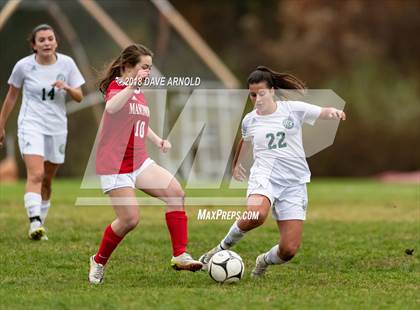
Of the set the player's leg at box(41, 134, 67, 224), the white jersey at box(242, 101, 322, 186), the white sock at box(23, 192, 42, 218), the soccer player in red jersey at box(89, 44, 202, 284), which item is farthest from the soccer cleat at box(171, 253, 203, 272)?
the player's leg at box(41, 134, 67, 224)

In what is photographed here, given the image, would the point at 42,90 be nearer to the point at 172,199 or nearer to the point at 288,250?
the point at 172,199

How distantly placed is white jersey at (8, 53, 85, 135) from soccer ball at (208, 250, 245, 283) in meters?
3.50

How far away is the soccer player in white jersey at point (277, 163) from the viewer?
7949 millimetres

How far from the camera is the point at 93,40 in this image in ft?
96.7

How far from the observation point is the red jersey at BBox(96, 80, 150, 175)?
7707mm

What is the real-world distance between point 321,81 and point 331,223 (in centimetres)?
2574

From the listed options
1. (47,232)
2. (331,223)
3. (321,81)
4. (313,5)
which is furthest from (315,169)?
(47,232)

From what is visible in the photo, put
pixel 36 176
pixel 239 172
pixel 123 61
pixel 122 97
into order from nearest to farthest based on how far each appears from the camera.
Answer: pixel 122 97 → pixel 123 61 → pixel 239 172 → pixel 36 176

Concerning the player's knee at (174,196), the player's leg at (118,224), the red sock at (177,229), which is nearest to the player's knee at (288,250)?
the red sock at (177,229)

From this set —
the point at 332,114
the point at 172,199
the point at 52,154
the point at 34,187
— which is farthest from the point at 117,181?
the point at 52,154

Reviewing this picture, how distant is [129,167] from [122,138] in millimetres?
245

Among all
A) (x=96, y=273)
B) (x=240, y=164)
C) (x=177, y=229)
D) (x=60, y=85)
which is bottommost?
(x=96, y=273)

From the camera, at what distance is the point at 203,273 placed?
8406 millimetres

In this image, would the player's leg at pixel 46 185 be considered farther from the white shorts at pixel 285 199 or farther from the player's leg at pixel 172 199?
the white shorts at pixel 285 199
